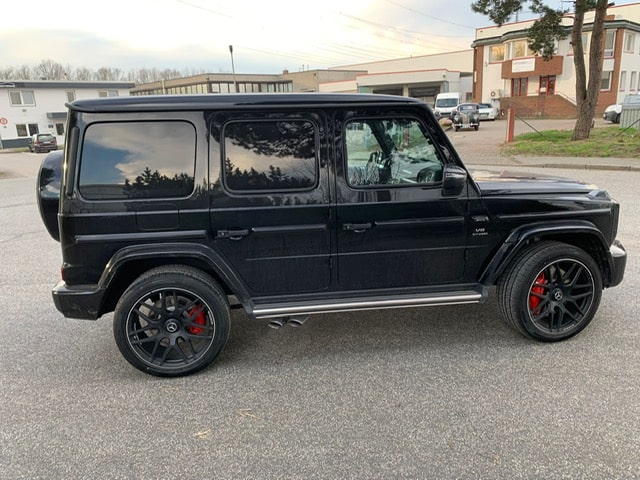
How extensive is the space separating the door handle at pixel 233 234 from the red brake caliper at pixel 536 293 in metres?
2.16

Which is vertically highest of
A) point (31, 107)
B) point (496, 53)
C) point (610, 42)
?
point (496, 53)

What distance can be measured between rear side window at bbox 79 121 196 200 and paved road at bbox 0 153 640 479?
52.6 inches

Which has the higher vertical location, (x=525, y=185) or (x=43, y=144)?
(x=43, y=144)

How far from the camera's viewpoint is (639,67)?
42.5 meters

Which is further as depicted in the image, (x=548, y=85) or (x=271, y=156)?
(x=548, y=85)

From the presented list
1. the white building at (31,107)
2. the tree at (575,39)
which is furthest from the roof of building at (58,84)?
the tree at (575,39)

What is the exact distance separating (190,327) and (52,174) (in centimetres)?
153

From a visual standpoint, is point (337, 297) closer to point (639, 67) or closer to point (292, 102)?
point (292, 102)

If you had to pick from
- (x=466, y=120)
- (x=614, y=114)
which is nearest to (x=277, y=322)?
(x=466, y=120)

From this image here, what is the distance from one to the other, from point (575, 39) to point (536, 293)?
54.3 ft

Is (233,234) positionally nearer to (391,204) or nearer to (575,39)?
(391,204)

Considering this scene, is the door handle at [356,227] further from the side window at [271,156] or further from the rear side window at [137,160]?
the rear side window at [137,160]

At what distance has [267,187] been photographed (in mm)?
3305

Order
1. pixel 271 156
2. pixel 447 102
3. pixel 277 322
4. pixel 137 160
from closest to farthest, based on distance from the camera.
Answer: pixel 137 160 < pixel 271 156 < pixel 277 322 < pixel 447 102
